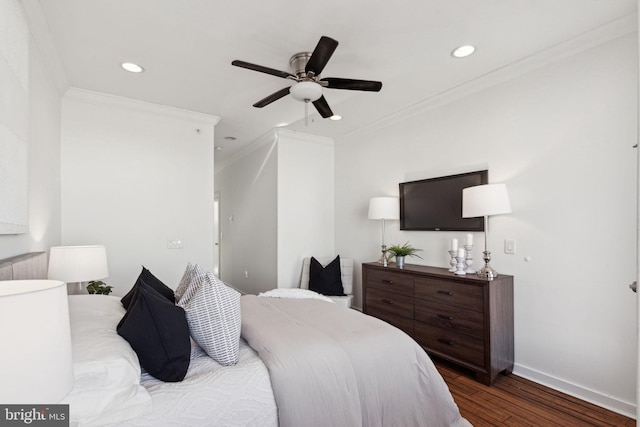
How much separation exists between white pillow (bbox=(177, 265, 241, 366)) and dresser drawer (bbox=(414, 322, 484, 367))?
1.94 m

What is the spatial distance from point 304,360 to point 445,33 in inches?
87.1

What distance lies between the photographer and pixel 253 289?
4.98 meters

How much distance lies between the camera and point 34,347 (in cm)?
65

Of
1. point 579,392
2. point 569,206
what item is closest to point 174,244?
point 569,206

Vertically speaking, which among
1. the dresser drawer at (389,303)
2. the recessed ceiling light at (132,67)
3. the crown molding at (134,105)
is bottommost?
the dresser drawer at (389,303)

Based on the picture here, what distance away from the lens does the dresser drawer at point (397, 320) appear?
3072 millimetres

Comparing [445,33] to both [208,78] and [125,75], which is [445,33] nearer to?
[208,78]

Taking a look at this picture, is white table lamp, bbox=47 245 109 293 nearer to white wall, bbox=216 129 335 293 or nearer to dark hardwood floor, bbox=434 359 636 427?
white wall, bbox=216 129 335 293

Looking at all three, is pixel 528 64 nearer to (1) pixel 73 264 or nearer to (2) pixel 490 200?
(2) pixel 490 200

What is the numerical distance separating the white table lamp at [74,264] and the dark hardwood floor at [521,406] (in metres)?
2.71

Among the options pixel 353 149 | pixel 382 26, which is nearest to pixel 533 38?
pixel 382 26

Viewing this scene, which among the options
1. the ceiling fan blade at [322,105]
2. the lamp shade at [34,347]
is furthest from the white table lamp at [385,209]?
the lamp shade at [34,347]

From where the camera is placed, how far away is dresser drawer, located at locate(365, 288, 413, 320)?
3090 millimetres

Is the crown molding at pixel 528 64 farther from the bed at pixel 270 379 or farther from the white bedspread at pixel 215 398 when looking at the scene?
the white bedspread at pixel 215 398
